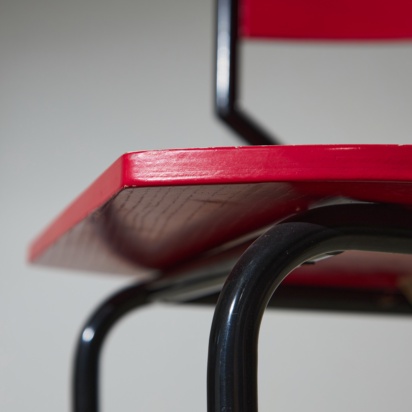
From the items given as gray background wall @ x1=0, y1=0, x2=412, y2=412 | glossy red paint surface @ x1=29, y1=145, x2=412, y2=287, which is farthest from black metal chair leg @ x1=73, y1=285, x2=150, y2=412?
gray background wall @ x1=0, y1=0, x2=412, y2=412

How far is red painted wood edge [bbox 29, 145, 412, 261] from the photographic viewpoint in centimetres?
25

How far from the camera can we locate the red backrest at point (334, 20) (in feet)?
2.58

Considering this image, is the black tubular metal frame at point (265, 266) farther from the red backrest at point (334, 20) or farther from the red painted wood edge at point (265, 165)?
the red backrest at point (334, 20)

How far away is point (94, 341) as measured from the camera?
0.59m

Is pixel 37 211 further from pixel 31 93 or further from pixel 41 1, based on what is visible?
pixel 41 1

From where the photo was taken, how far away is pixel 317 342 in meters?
1.36

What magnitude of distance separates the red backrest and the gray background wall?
23.1 inches

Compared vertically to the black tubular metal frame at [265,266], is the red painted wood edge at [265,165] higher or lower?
higher

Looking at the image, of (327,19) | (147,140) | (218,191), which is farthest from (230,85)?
(147,140)

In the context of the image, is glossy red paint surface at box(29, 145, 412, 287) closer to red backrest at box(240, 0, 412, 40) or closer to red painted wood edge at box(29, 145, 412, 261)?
red painted wood edge at box(29, 145, 412, 261)

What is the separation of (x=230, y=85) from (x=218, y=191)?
36 cm

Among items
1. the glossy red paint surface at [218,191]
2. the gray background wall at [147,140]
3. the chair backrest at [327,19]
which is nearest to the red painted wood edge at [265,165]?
the glossy red paint surface at [218,191]

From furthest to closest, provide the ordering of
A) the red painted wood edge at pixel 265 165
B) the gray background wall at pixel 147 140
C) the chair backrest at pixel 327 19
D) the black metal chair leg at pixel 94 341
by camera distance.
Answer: the gray background wall at pixel 147 140, the chair backrest at pixel 327 19, the black metal chair leg at pixel 94 341, the red painted wood edge at pixel 265 165

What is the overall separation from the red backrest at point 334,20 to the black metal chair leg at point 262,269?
1.67 feet
